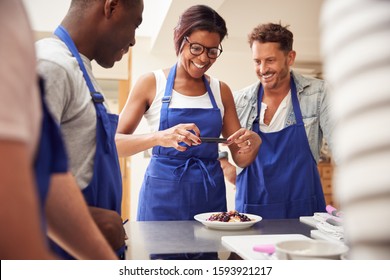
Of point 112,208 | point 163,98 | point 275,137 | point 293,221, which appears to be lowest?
point 293,221

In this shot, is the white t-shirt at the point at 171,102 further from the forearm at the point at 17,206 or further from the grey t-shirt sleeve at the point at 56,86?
the forearm at the point at 17,206

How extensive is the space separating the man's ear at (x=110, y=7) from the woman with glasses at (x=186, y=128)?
0.43 metres

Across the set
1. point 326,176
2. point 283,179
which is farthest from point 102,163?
point 326,176

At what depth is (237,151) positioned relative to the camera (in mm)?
1317

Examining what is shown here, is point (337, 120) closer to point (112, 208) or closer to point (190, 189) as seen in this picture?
point (112, 208)

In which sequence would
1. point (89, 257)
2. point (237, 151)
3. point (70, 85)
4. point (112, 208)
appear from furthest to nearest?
point (237, 151) < point (112, 208) < point (70, 85) < point (89, 257)

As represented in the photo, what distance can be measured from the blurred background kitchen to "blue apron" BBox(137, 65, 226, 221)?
0.97 meters

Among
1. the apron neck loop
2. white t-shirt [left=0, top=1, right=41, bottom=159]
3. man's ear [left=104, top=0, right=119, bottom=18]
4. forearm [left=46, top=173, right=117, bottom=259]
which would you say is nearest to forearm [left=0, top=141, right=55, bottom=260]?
white t-shirt [left=0, top=1, right=41, bottom=159]

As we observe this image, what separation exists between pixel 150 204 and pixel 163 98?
0.33 metres

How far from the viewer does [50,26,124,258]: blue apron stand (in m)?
0.65

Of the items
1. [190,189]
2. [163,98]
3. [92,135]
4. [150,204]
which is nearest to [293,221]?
[190,189]

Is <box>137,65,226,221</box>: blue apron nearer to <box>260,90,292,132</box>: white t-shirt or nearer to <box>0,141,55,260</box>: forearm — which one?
<box>260,90,292,132</box>: white t-shirt

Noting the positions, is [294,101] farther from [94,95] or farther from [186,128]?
[94,95]

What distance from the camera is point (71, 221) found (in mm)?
473
